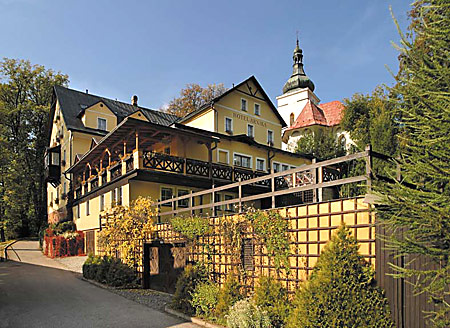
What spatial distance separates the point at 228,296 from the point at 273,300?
4.74 feet

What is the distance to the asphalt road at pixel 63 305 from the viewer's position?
10.2 meters

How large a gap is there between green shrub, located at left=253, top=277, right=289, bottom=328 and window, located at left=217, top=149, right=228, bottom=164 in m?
16.9

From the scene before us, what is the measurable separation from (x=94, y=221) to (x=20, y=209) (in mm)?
15181

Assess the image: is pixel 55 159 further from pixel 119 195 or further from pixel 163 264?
pixel 163 264

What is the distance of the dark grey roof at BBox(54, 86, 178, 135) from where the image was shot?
33.3 m

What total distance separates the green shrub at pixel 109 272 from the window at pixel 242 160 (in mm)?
11738

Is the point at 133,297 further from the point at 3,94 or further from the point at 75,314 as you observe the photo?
the point at 3,94

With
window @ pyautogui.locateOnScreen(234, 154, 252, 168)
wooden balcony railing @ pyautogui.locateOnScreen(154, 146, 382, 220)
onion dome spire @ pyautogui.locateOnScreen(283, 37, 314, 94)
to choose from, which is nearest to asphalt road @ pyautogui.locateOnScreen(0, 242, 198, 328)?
wooden balcony railing @ pyautogui.locateOnScreen(154, 146, 382, 220)

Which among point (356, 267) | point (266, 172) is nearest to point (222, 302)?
point (356, 267)

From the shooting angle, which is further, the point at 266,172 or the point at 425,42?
the point at 266,172

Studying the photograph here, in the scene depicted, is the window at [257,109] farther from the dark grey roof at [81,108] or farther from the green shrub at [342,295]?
the green shrub at [342,295]

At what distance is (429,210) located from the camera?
436 centimetres

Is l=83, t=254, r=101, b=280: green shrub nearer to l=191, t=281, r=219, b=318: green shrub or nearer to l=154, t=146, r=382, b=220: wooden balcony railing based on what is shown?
l=154, t=146, r=382, b=220: wooden balcony railing

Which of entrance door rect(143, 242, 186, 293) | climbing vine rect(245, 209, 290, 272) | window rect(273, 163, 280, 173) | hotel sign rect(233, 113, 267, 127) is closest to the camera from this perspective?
climbing vine rect(245, 209, 290, 272)
